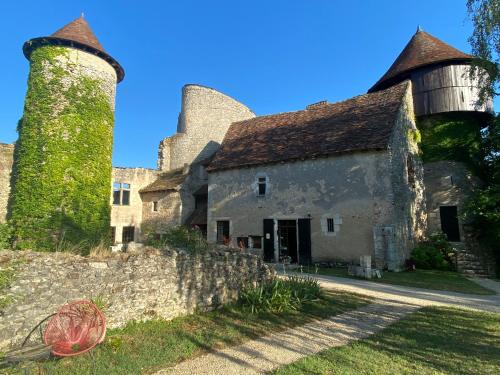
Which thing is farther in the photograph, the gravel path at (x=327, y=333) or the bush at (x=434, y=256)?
the bush at (x=434, y=256)

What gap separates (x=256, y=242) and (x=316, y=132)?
738 cm

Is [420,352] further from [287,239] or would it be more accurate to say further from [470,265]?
[470,265]

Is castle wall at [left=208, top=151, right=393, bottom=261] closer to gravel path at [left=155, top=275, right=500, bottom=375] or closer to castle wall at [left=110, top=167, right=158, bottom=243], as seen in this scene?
gravel path at [left=155, top=275, right=500, bottom=375]

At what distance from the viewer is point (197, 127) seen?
1169 inches

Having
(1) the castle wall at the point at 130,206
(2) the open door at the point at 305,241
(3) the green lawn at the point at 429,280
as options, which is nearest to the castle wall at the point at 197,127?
(1) the castle wall at the point at 130,206

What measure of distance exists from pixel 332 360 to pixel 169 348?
2660 mm

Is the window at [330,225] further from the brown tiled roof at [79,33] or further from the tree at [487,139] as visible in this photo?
the brown tiled roof at [79,33]

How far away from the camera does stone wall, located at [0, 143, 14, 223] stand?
15453 millimetres

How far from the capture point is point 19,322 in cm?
513

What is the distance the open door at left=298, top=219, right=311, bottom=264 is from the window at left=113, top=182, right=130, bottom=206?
1459 centimetres

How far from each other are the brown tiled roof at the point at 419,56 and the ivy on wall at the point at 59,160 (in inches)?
725

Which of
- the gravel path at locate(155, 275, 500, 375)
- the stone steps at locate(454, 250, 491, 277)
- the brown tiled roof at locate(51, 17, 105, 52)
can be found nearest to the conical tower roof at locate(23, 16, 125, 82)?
the brown tiled roof at locate(51, 17, 105, 52)

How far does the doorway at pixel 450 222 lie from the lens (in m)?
18.9

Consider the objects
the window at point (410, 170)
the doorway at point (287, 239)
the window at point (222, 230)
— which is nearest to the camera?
the doorway at point (287, 239)
